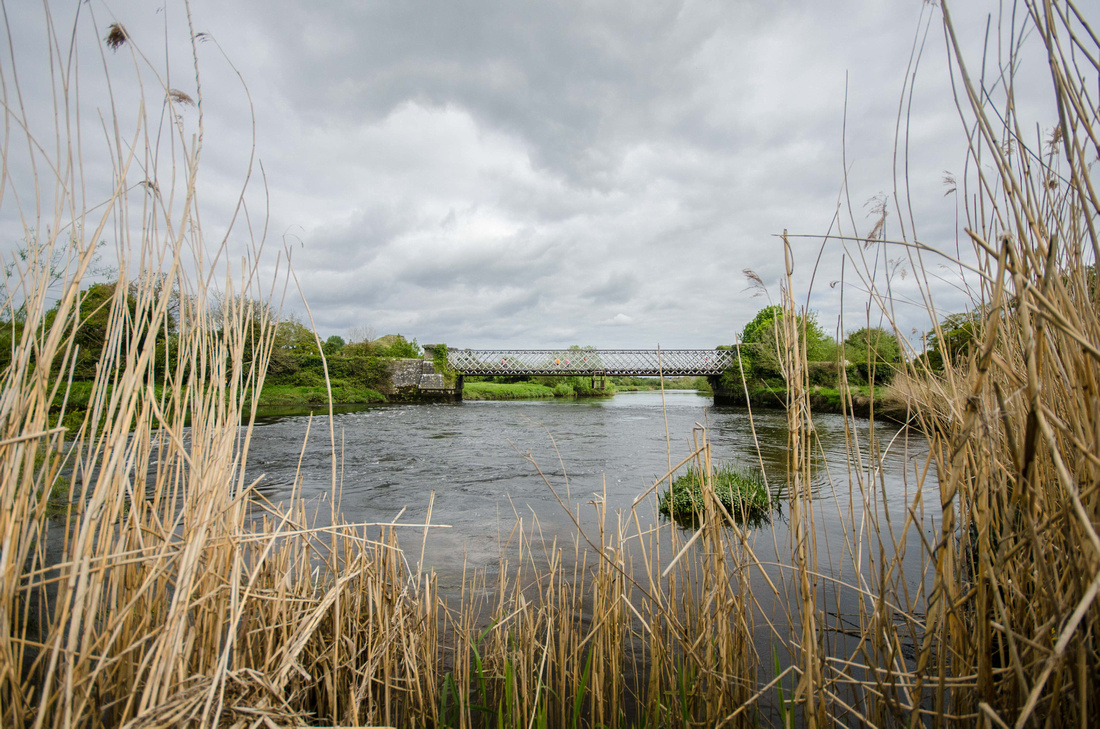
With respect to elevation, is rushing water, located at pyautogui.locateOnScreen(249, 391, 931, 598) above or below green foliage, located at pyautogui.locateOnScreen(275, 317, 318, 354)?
below

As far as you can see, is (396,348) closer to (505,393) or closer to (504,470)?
(505,393)

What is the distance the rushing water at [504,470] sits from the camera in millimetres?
6160

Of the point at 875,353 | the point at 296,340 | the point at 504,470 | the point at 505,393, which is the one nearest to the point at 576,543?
the point at 875,353

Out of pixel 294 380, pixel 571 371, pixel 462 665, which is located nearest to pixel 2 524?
pixel 462 665

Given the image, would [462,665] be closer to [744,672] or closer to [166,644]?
[744,672]

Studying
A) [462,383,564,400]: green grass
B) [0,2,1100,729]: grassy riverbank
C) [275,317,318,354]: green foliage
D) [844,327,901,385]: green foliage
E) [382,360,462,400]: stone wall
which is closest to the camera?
[0,2,1100,729]: grassy riverbank

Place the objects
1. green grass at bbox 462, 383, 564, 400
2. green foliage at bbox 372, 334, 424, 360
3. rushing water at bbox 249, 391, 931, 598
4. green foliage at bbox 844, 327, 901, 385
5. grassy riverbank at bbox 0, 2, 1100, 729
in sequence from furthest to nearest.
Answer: green foliage at bbox 372, 334, 424, 360, green grass at bbox 462, 383, 564, 400, rushing water at bbox 249, 391, 931, 598, green foliage at bbox 844, 327, 901, 385, grassy riverbank at bbox 0, 2, 1100, 729

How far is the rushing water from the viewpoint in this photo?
6160mm

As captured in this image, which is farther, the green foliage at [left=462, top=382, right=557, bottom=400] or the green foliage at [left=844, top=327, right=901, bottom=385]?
the green foliage at [left=462, top=382, right=557, bottom=400]

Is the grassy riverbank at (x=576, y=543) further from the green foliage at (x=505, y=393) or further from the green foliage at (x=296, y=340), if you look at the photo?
the green foliage at (x=505, y=393)

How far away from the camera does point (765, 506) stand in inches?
303

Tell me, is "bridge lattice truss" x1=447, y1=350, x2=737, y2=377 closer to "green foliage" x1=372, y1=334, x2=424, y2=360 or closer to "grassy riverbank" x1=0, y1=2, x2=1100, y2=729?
"green foliage" x1=372, y1=334, x2=424, y2=360

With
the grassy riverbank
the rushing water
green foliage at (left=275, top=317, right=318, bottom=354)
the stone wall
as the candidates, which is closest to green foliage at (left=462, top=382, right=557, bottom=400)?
the stone wall

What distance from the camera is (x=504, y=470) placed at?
39.0 ft
